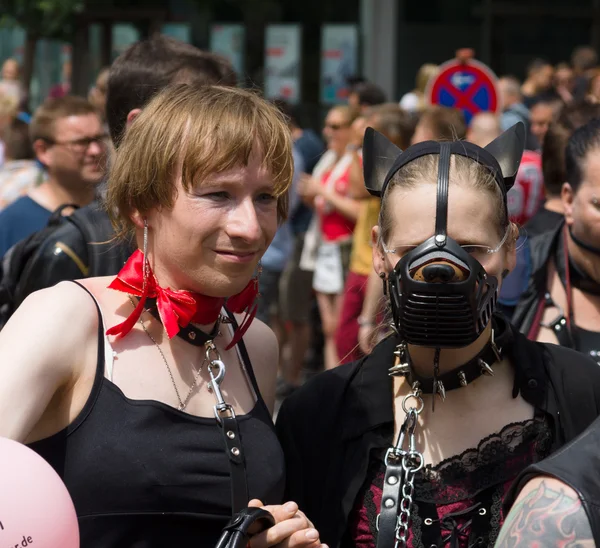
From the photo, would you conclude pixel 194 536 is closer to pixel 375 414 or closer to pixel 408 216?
pixel 375 414

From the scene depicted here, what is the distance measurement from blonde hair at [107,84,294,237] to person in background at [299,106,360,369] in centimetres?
538

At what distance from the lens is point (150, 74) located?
128 inches

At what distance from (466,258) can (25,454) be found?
0.99 metres

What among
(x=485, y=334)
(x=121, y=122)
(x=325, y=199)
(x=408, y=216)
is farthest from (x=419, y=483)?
(x=325, y=199)

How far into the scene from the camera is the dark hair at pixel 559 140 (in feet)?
14.3

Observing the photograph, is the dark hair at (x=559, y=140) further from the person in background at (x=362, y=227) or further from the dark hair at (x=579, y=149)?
the person in background at (x=362, y=227)

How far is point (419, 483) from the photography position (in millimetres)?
2451

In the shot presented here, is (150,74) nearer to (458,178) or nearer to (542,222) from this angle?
(458,178)

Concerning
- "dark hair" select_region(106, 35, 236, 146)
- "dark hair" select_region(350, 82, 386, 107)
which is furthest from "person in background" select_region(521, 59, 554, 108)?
"dark hair" select_region(106, 35, 236, 146)

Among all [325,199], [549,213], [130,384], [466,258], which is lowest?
[325,199]

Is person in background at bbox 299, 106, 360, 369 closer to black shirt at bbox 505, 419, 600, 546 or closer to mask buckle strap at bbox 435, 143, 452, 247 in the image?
mask buckle strap at bbox 435, 143, 452, 247

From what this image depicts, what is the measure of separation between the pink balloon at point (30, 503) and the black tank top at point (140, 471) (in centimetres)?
25

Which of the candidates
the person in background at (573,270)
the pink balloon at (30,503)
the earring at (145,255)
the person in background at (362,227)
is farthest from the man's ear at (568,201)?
the person in background at (362,227)

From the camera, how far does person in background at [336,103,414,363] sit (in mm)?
6848
